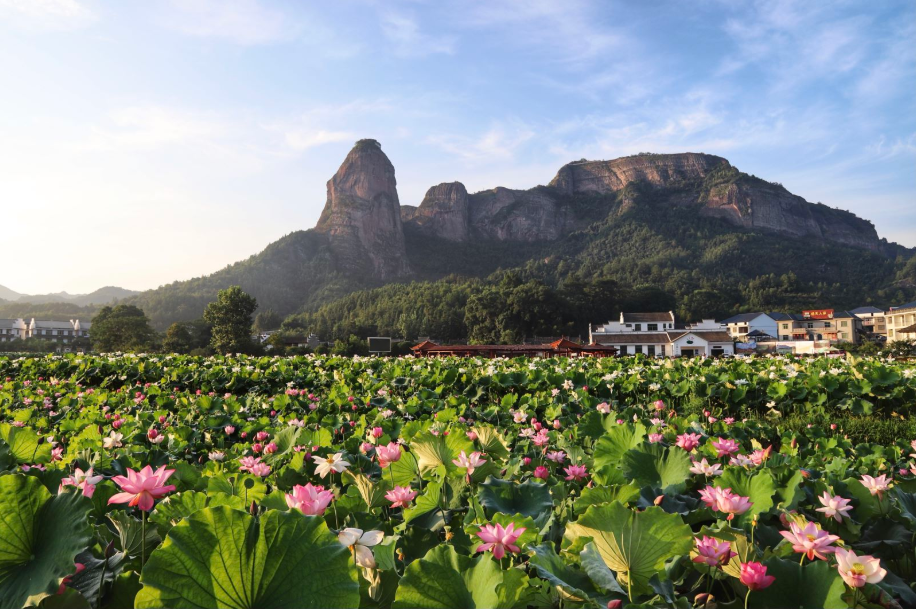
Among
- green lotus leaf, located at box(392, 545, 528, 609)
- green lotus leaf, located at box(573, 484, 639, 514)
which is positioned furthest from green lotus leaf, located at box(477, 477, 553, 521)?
green lotus leaf, located at box(392, 545, 528, 609)

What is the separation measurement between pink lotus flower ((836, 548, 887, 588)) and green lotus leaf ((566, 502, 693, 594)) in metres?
0.25

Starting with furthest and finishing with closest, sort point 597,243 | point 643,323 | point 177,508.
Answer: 1. point 597,243
2. point 643,323
3. point 177,508

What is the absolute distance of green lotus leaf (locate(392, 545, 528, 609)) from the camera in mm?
789

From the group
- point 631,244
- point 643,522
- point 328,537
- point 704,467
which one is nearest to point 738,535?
point 643,522

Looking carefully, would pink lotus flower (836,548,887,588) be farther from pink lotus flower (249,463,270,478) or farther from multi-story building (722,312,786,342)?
multi-story building (722,312,786,342)

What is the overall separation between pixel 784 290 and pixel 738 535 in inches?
3761

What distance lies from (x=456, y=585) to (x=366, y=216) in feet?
432

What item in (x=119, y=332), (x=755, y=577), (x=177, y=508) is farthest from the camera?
(x=119, y=332)

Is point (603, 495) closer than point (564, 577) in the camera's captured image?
No

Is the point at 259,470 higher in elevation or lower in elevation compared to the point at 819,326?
higher

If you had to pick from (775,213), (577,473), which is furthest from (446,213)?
(577,473)

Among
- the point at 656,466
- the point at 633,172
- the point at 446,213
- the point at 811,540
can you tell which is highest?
the point at 633,172

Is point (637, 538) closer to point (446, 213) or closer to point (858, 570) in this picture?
point (858, 570)

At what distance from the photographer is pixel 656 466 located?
5.63 ft
